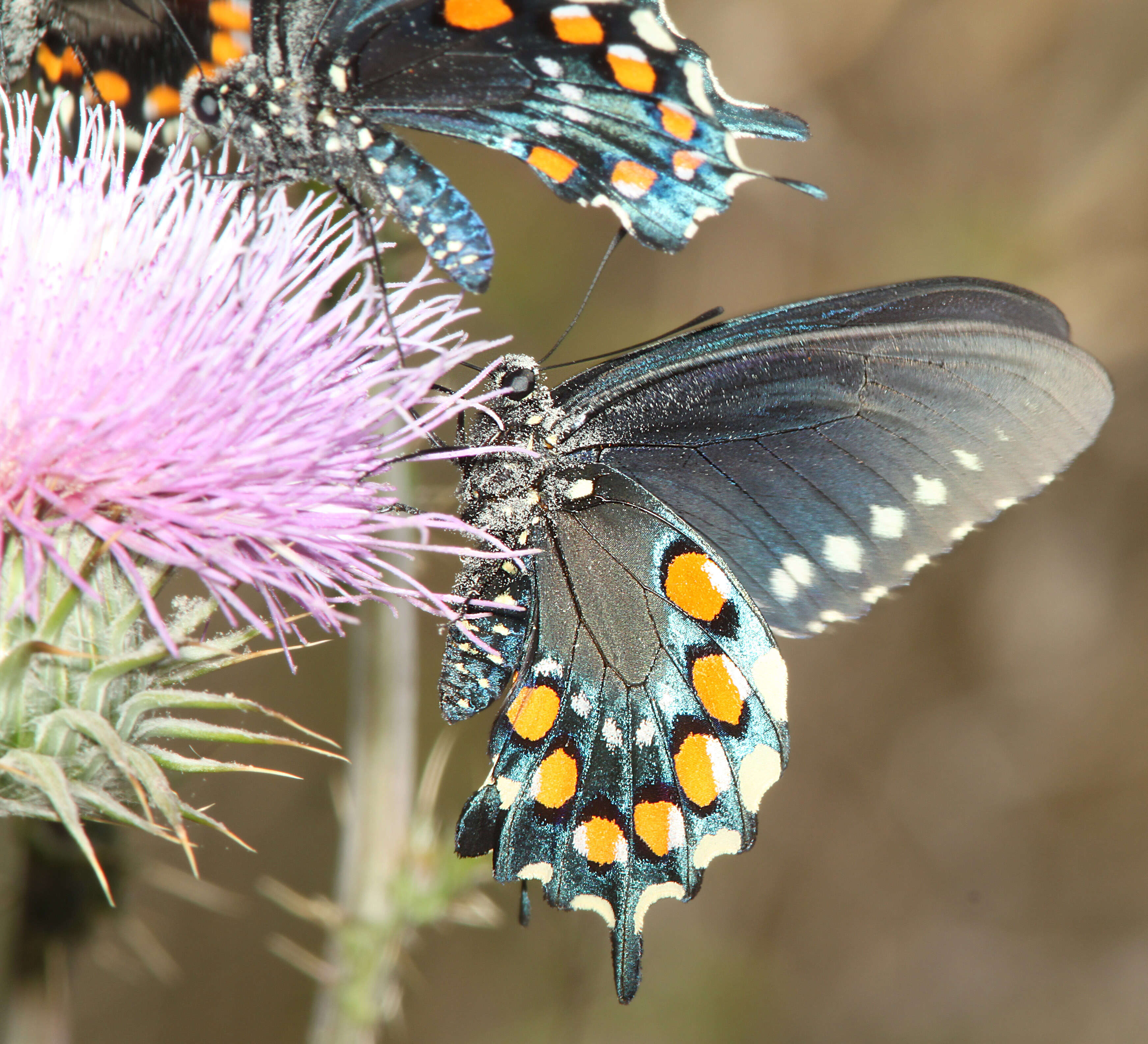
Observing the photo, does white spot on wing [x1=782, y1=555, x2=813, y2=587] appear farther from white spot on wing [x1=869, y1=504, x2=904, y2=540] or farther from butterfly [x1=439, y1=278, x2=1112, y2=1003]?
white spot on wing [x1=869, y1=504, x2=904, y2=540]

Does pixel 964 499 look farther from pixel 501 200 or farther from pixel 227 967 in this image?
pixel 227 967

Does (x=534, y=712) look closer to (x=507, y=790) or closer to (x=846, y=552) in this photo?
(x=507, y=790)

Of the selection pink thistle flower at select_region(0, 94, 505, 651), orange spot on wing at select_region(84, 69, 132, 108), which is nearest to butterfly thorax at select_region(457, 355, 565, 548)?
pink thistle flower at select_region(0, 94, 505, 651)

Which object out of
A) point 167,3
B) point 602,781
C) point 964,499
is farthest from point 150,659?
point 964,499

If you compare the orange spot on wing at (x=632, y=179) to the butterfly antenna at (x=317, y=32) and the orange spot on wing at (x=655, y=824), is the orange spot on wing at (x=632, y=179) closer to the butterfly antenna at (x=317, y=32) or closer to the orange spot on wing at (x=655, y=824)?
the butterfly antenna at (x=317, y=32)

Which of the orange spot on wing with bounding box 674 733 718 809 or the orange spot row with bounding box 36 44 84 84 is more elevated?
the orange spot row with bounding box 36 44 84 84

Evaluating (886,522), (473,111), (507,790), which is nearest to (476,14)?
(473,111)
